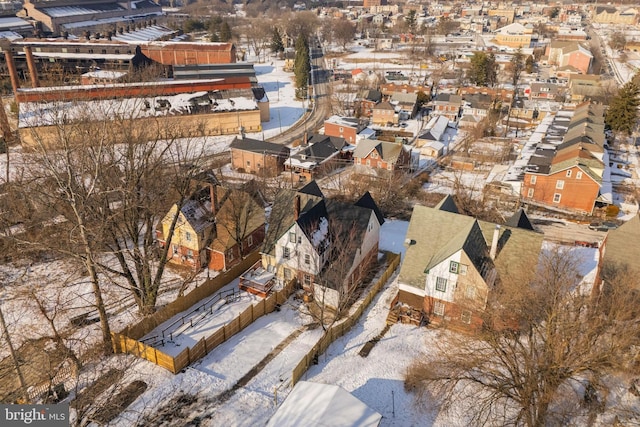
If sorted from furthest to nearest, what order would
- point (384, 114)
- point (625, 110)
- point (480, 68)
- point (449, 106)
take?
point (480, 68), point (449, 106), point (384, 114), point (625, 110)

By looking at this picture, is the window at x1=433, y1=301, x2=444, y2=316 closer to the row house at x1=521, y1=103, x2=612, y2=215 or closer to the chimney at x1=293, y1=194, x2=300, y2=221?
the chimney at x1=293, y1=194, x2=300, y2=221

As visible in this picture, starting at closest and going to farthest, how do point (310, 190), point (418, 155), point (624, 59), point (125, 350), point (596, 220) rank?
point (125, 350), point (310, 190), point (596, 220), point (418, 155), point (624, 59)

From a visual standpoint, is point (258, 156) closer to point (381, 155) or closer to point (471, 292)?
point (381, 155)

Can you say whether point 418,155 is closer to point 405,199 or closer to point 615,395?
point 405,199

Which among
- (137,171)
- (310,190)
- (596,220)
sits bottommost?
(596,220)

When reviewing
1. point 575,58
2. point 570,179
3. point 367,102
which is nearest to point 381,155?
point 570,179

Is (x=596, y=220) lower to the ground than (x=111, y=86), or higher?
lower

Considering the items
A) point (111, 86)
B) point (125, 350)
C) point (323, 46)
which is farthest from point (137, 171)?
point (323, 46)
